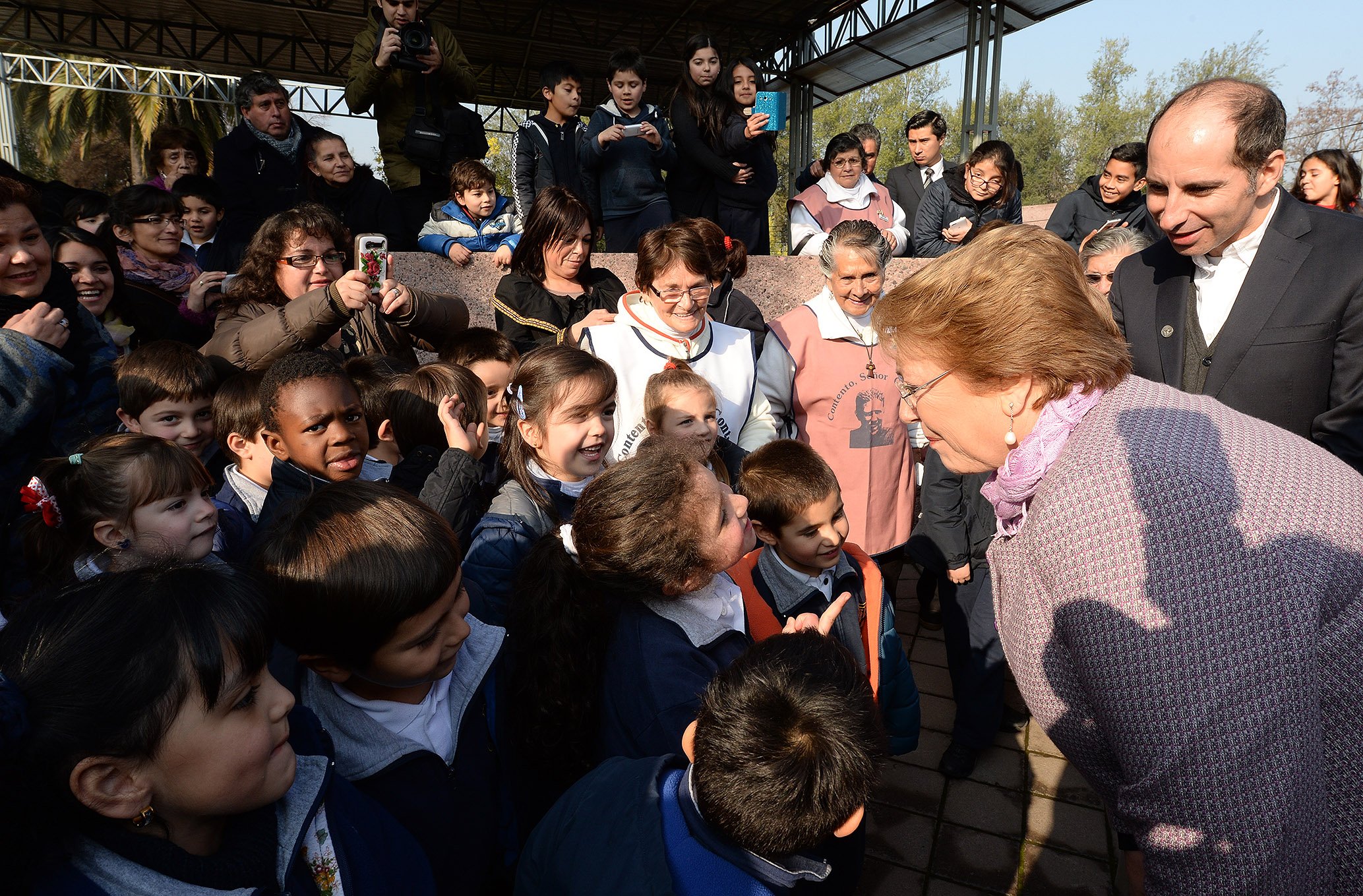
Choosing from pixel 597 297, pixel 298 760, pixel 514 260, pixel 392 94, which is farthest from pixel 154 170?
pixel 298 760

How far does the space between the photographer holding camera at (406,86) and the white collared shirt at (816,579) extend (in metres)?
3.75

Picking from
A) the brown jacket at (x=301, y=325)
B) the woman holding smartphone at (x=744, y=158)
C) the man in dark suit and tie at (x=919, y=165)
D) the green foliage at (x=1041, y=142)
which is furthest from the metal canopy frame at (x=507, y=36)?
the green foliage at (x=1041, y=142)

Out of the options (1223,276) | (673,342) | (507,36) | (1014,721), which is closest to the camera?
(1223,276)

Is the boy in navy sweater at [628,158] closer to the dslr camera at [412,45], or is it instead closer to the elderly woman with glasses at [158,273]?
the dslr camera at [412,45]

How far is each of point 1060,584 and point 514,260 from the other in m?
2.98

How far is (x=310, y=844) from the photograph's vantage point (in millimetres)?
1284

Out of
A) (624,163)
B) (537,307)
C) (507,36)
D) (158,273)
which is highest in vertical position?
(507,36)

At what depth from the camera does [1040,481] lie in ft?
4.46

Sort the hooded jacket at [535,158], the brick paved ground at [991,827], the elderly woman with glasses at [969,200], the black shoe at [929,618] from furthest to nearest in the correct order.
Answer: the elderly woman with glasses at [969,200], the hooded jacket at [535,158], the black shoe at [929,618], the brick paved ground at [991,827]

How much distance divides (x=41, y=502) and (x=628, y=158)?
3.81m

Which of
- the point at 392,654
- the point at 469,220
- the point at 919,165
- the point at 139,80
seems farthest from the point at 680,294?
the point at 139,80

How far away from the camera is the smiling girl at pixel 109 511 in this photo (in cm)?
207

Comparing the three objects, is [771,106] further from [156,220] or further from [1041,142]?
[1041,142]

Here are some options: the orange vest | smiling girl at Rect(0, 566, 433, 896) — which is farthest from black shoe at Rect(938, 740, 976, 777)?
smiling girl at Rect(0, 566, 433, 896)
